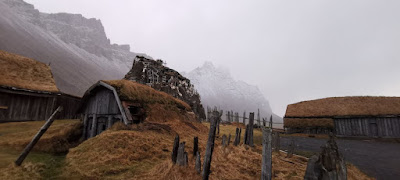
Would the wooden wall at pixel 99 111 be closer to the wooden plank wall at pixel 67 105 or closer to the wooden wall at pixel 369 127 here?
the wooden plank wall at pixel 67 105

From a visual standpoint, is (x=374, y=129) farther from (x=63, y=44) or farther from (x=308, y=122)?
(x=63, y=44)

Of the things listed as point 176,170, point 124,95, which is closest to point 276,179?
point 176,170

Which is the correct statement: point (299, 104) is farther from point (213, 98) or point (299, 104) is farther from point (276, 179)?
point (213, 98)

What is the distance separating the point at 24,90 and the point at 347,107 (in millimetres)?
38875

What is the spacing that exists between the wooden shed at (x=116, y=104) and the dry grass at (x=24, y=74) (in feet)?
23.9

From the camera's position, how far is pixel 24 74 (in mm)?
17406

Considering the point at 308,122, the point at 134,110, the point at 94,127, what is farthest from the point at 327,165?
the point at 308,122

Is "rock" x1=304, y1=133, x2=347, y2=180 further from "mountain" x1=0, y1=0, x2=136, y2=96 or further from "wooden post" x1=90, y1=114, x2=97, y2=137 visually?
"mountain" x1=0, y1=0, x2=136, y2=96

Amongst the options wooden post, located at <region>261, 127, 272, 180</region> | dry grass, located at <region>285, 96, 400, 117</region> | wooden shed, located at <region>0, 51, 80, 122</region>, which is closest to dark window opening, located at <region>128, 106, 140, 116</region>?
wooden post, located at <region>261, 127, 272, 180</region>

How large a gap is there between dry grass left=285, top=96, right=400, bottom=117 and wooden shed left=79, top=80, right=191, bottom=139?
24045mm

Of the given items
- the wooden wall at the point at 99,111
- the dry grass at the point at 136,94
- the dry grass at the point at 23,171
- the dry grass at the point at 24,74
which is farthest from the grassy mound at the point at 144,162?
the dry grass at the point at 24,74

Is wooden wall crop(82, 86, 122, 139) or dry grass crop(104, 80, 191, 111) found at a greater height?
dry grass crop(104, 80, 191, 111)

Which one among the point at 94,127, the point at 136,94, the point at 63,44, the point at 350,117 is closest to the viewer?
the point at 136,94

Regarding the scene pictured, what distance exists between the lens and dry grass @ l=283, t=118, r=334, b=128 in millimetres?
25281
